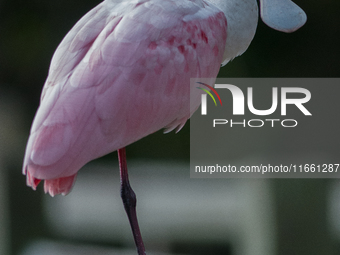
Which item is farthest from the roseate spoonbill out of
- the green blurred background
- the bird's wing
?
the green blurred background

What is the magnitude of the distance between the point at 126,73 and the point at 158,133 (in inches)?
45.1

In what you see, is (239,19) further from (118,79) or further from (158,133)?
(158,133)

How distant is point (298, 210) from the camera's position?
5.39ft

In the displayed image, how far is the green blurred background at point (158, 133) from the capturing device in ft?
5.35

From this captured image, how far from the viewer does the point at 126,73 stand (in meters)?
0.61

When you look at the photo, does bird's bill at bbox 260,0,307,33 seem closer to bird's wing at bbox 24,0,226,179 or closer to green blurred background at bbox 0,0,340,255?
bird's wing at bbox 24,0,226,179

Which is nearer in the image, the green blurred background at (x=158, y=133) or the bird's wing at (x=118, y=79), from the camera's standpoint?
the bird's wing at (x=118, y=79)

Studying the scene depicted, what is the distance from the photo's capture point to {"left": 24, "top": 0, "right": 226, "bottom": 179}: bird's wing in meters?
0.56

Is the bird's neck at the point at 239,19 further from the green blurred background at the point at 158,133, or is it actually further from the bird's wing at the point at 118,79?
the green blurred background at the point at 158,133

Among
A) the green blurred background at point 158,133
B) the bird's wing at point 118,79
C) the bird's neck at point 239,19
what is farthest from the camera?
the green blurred background at point 158,133

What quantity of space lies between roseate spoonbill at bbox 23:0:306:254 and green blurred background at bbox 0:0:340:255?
0.85 meters

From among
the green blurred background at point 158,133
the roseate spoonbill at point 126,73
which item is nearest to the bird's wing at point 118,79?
the roseate spoonbill at point 126,73

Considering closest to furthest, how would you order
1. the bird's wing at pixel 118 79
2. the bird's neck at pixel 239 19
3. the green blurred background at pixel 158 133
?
the bird's wing at pixel 118 79 → the bird's neck at pixel 239 19 → the green blurred background at pixel 158 133

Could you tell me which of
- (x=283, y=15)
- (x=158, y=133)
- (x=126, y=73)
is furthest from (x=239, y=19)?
(x=158, y=133)
